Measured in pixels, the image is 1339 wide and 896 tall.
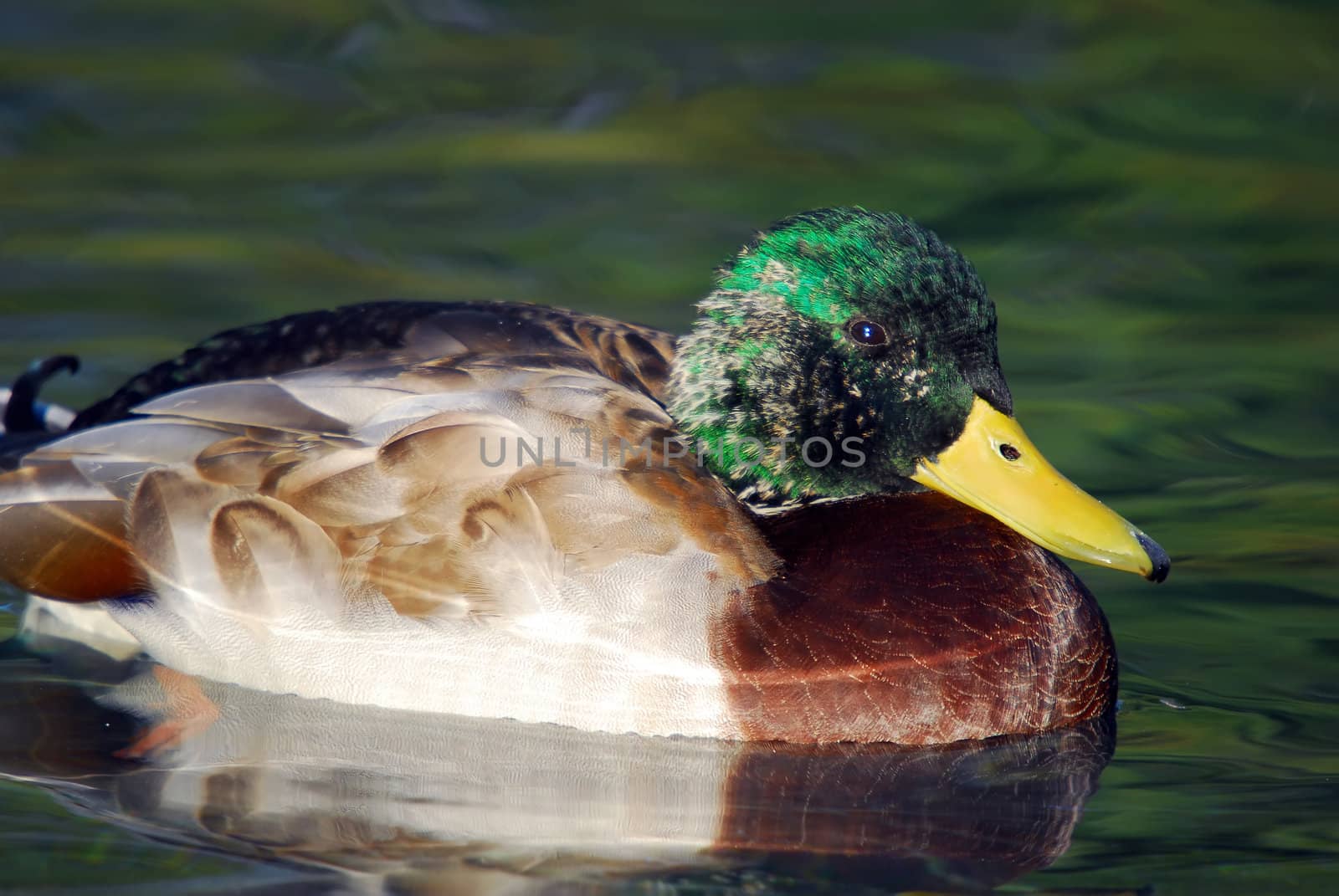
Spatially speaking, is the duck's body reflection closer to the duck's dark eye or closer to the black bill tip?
the black bill tip

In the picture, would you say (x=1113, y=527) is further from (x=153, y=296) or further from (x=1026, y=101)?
(x=1026, y=101)

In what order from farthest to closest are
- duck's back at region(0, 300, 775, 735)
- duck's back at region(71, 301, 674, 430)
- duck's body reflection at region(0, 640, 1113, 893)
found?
duck's back at region(71, 301, 674, 430)
duck's back at region(0, 300, 775, 735)
duck's body reflection at region(0, 640, 1113, 893)

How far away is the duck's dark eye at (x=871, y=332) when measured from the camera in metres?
5.46

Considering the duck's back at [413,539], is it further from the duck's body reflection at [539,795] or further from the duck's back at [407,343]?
the duck's back at [407,343]

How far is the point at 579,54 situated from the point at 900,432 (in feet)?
22.4

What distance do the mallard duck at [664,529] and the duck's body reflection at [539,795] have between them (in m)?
0.10

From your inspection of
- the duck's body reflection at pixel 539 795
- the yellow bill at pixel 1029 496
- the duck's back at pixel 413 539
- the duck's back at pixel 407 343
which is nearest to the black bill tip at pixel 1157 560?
the yellow bill at pixel 1029 496

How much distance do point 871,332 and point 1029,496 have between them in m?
0.68

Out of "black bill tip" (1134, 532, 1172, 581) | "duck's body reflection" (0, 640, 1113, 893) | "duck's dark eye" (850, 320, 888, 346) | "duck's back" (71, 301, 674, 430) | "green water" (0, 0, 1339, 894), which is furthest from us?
"green water" (0, 0, 1339, 894)

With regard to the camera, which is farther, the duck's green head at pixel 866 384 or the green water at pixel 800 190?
the green water at pixel 800 190

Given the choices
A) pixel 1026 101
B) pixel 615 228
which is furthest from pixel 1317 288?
pixel 615 228

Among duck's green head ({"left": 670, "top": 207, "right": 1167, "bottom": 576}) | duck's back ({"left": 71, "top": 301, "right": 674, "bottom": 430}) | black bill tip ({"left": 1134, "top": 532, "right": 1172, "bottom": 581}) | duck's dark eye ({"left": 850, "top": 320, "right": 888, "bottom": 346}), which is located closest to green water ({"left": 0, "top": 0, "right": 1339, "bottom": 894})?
black bill tip ({"left": 1134, "top": 532, "right": 1172, "bottom": 581})

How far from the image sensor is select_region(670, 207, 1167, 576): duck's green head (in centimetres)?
542

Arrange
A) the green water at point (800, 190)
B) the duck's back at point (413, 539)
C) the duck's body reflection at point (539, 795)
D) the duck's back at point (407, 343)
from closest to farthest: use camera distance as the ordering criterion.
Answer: the duck's body reflection at point (539, 795) < the duck's back at point (413, 539) < the duck's back at point (407, 343) < the green water at point (800, 190)
